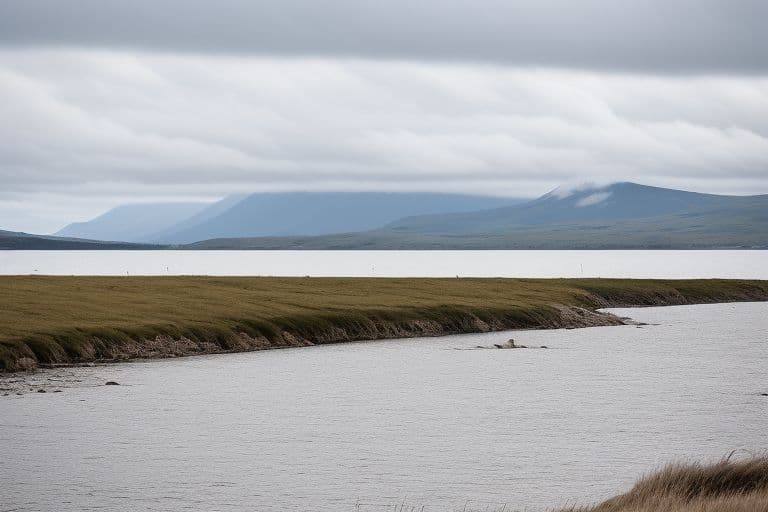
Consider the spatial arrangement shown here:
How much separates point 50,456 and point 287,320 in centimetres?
4655

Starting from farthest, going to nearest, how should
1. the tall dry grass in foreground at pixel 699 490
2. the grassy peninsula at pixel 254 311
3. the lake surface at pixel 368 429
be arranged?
1. the grassy peninsula at pixel 254 311
2. the lake surface at pixel 368 429
3. the tall dry grass in foreground at pixel 699 490

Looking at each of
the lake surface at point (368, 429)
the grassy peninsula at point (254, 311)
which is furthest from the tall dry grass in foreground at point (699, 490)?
the grassy peninsula at point (254, 311)

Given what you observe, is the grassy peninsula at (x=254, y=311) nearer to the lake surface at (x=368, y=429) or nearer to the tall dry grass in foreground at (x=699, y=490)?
the lake surface at (x=368, y=429)

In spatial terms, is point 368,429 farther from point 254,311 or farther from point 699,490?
point 254,311

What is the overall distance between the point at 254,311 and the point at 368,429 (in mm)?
43290

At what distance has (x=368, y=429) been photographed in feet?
154

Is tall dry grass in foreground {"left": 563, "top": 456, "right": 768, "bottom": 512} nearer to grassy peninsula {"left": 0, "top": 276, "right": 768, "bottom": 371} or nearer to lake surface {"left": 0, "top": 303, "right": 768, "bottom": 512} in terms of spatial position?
lake surface {"left": 0, "top": 303, "right": 768, "bottom": 512}

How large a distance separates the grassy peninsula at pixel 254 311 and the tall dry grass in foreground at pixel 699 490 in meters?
40.2

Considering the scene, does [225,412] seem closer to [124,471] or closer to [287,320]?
[124,471]

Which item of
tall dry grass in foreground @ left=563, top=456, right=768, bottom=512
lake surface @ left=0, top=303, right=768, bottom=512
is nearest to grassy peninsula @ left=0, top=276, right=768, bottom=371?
lake surface @ left=0, top=303, right=768, bottom=512

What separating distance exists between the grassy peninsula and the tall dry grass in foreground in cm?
4016

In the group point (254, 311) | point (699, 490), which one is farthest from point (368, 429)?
point (254, 311)

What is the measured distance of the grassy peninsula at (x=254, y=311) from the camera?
70.6 metres

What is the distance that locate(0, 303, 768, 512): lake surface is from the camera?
118 ft
